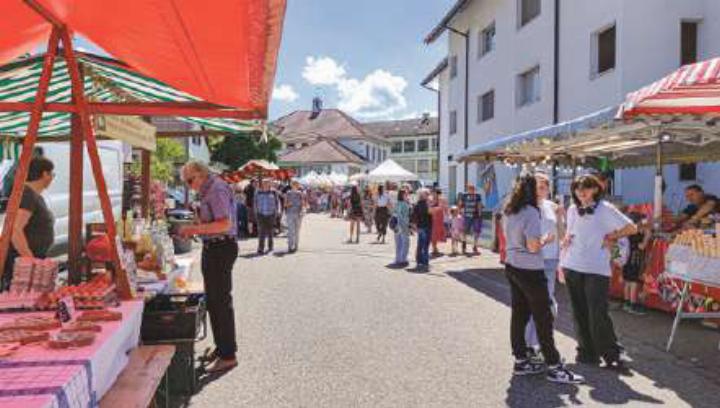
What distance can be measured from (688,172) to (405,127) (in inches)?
3114

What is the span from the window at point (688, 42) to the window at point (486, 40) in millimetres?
9777

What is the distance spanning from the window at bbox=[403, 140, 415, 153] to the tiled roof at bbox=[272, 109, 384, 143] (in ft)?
15.3

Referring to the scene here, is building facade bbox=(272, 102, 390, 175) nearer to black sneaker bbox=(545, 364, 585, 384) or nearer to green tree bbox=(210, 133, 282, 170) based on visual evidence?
green tree bbox=(210, 133, 282, 170)

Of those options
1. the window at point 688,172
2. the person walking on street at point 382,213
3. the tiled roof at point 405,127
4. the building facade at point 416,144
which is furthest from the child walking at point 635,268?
the tiled roof at point 405,127

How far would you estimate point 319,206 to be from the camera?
1868 inches

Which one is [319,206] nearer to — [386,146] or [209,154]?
[209,154]

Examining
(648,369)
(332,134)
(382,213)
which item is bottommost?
(648,369)

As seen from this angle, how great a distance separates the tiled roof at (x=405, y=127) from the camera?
88062 millimetres

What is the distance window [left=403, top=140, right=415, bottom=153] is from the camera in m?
89.5

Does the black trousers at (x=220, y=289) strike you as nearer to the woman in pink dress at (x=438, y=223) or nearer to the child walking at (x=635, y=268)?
the child walking at (x=635, y=268)

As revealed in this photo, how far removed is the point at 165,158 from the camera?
2586cm

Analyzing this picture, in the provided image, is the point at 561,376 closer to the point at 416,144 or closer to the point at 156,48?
the point at 156,48

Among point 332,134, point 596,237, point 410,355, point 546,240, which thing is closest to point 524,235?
point 546,240

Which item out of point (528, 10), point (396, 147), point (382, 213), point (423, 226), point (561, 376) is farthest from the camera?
point (396, 147)
